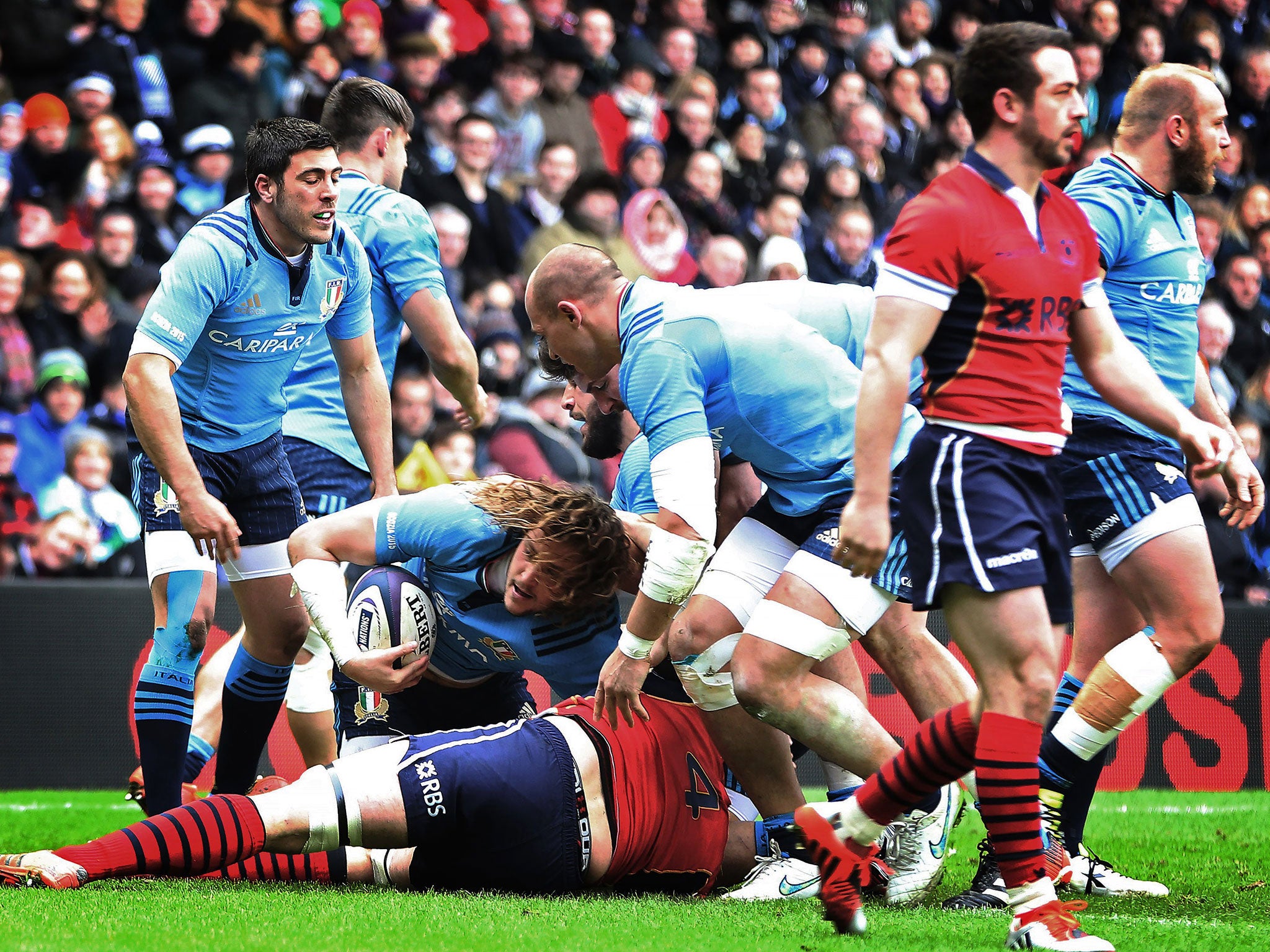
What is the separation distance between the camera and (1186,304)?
189 inches

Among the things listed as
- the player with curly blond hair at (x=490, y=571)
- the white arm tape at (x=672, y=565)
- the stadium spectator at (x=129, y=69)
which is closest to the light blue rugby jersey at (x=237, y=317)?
the player with curly blond hair at (x=490, y=571)

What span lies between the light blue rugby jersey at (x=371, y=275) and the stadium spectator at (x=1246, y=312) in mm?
7826

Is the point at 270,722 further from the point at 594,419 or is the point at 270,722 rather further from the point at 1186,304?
the point at 1186,304

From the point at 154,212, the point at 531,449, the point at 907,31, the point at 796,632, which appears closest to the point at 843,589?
the point at 796,632

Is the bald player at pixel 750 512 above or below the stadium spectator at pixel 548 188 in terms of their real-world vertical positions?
below

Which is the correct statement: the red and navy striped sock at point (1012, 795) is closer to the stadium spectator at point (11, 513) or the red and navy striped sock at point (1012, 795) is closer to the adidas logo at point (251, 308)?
the adidas logo at point (251, 308)

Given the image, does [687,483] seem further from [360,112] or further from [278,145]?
[360,112]

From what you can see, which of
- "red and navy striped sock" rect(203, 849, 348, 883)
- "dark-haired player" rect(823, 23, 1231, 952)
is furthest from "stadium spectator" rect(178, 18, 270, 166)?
"dark-haired player" rect(823, 23, 1231, 952)

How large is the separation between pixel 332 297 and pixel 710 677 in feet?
6.25

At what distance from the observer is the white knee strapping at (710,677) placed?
4305 millimetres

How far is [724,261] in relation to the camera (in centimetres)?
1033

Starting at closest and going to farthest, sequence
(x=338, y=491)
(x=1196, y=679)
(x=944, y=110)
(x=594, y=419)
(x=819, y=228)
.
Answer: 1. (x=594, y=419)
2. (x=338, y=491)
3. (x=1196, y=679)
4. (x=819, y=228)
5. (x=944, y=110)

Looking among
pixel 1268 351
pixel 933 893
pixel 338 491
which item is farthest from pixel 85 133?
pixel 1268 351

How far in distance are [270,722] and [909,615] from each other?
2237mm
